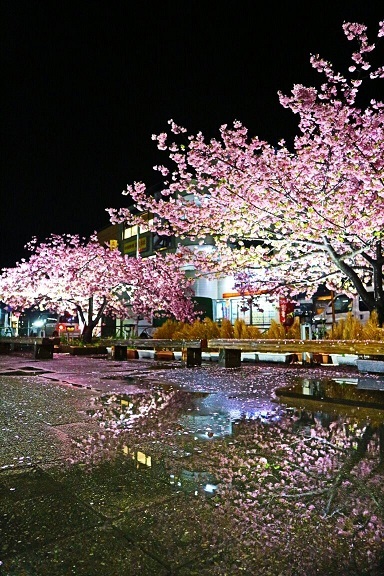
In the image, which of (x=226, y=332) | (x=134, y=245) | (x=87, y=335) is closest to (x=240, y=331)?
(x=226, y=332)

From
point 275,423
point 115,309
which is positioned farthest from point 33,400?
point 115,309

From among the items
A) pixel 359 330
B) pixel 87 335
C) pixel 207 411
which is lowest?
pixel 207 411

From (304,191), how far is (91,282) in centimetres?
1535

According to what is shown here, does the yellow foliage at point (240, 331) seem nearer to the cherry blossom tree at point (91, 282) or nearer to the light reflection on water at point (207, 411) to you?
the cherry blossom tree at point (91, 282)

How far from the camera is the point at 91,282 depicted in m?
23.6

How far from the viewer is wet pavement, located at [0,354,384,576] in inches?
77.2

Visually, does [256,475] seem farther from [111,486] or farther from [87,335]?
[87,335]

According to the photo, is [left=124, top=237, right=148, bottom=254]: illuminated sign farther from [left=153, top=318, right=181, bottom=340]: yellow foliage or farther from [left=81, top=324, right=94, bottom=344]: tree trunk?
[left=153, top=318, right=181, bottom=340]: yellow foliage

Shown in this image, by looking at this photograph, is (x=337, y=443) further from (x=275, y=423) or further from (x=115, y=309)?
(x=115, y=309)

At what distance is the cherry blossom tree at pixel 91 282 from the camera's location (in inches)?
921


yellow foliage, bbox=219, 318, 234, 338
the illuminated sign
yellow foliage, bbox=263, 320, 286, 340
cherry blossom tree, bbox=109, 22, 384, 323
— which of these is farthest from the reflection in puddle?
the illuminated sign

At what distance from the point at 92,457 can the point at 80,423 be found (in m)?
1.40

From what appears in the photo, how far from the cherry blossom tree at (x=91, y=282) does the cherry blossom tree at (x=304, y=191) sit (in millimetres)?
7442

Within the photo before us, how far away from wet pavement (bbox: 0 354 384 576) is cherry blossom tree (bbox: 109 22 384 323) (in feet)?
22.1
